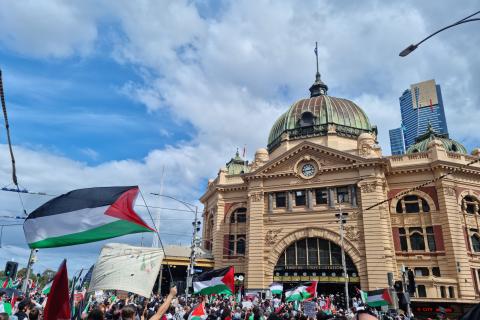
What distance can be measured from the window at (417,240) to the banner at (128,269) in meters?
34.3

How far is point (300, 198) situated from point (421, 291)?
1523 cm

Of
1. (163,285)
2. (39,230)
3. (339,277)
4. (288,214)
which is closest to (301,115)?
(288,214)

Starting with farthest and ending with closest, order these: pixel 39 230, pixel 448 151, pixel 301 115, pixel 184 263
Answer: pixel 301 115 < pixel 184 263 < pixel 448 151 < pixel 39 230

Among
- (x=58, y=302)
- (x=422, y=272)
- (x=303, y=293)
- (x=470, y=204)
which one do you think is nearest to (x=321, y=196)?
(x=422, y=272)

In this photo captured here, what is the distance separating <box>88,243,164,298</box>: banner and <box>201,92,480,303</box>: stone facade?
28.3 m

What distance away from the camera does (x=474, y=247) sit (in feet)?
119

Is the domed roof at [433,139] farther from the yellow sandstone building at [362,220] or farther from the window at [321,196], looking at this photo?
the window at [321,196]

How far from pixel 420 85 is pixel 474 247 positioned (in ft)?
213

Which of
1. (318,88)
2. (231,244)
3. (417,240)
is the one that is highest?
(318,88)

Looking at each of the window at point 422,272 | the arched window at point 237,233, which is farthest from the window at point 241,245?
the window at point 422,272

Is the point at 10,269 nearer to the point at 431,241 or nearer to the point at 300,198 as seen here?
the point at 300,198

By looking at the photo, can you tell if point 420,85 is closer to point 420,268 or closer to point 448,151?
point 448,151

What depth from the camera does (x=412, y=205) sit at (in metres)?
38.7

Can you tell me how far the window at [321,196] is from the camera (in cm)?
4006
